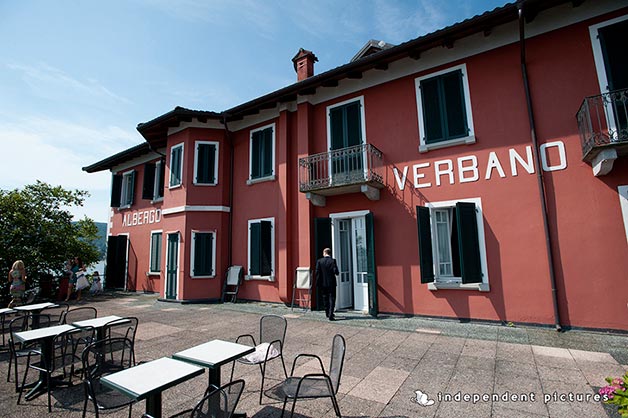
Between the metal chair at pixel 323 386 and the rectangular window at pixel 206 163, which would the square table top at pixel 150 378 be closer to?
the metal chair at pixel 323 386

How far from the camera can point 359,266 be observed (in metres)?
8.80

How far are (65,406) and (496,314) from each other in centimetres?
736

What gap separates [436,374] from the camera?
4250mm

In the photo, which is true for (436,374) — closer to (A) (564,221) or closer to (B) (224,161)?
(A) (564,221)

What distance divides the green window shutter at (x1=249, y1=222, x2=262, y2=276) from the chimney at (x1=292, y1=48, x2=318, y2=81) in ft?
18.0

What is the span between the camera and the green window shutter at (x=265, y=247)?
33.3 feet

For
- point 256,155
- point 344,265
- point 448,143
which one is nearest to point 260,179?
point 256,155

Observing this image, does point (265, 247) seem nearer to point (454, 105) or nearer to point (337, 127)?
point (337, 127)

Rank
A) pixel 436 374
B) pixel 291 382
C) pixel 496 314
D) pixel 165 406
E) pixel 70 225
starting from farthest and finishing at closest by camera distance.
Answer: pixel 70 225, pixel 496 314, pixel 436 374, pixel 165 406, pixel 291 382

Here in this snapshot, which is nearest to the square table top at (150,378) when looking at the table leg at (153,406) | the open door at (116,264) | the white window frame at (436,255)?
the table leg at (153,406)

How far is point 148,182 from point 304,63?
8.71 metres

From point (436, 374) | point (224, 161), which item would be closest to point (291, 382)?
point (436, 374)

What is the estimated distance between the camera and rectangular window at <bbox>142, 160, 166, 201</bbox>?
557 inches

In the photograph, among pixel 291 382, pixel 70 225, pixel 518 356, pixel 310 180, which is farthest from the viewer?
pixel 70 225
